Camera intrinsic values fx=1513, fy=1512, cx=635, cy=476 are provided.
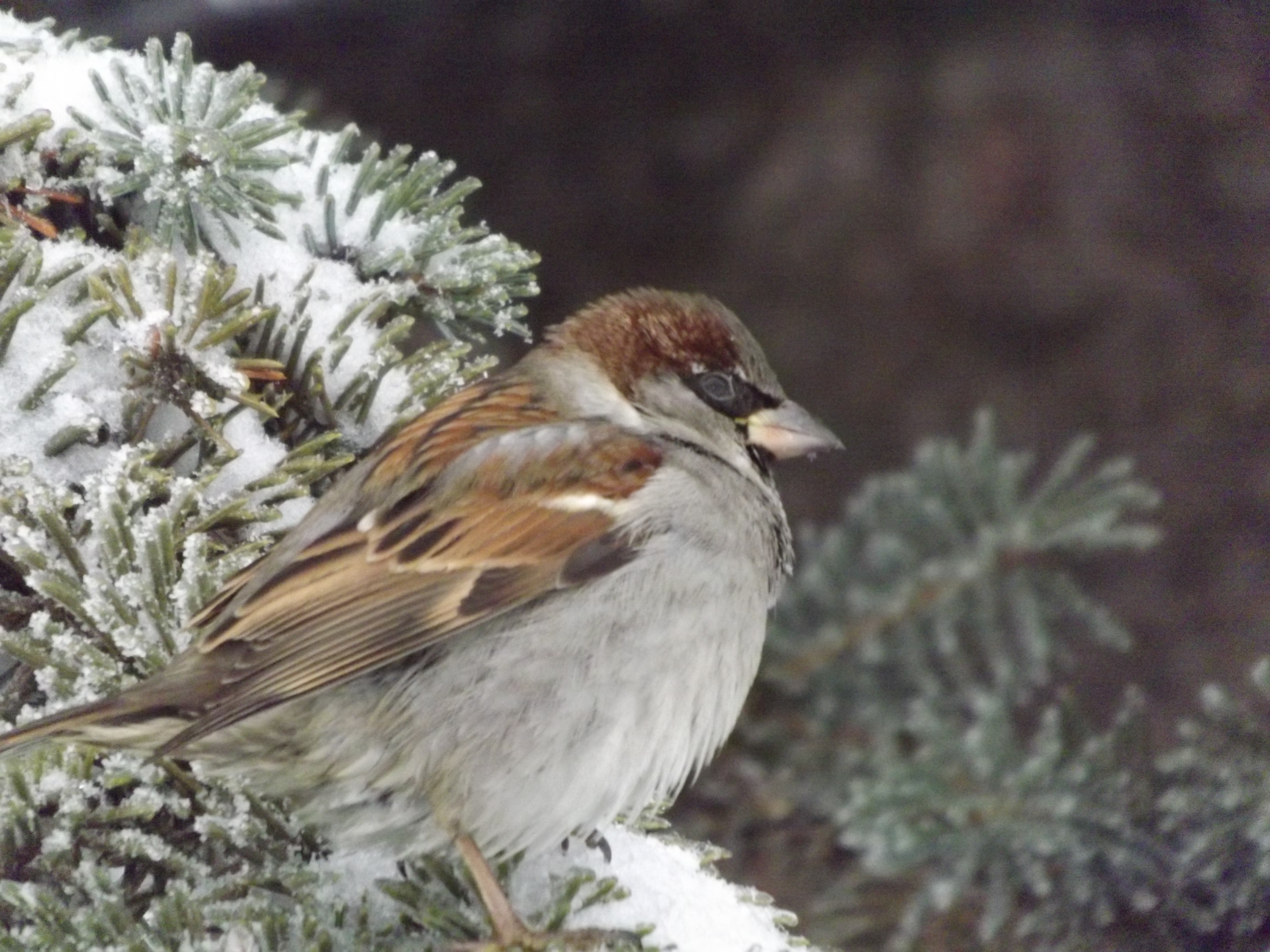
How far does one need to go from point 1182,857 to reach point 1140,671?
1081 mm

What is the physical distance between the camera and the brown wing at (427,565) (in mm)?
1467

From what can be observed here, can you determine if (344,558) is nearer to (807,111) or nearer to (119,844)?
(119,844)

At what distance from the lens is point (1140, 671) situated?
2875 millimetres

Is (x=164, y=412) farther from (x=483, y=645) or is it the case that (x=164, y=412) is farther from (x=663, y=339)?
(x=663, y=339)

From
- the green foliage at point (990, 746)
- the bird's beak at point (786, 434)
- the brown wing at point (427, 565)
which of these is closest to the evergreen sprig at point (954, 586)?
the green foliage at point (990, 746)

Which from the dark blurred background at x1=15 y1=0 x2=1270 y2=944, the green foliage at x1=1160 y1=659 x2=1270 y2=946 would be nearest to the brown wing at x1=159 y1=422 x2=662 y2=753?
the green foliage at x1=1160 y1=659 x2=1270 y2=946

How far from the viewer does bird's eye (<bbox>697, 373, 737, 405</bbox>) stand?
76.9 inches

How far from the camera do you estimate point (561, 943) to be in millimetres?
1303

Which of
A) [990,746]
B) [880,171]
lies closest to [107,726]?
[990,746]

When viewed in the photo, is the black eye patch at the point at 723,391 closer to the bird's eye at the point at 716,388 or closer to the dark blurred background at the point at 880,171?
the bird's eye at the point at 716,388

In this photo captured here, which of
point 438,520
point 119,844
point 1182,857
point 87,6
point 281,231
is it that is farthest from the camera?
point 87,6

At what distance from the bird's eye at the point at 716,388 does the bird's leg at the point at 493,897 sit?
0.72 metres

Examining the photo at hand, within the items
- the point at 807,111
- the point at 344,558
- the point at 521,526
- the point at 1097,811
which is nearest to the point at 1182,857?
the point at 1097,811

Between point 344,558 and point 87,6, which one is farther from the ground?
point 87,6
